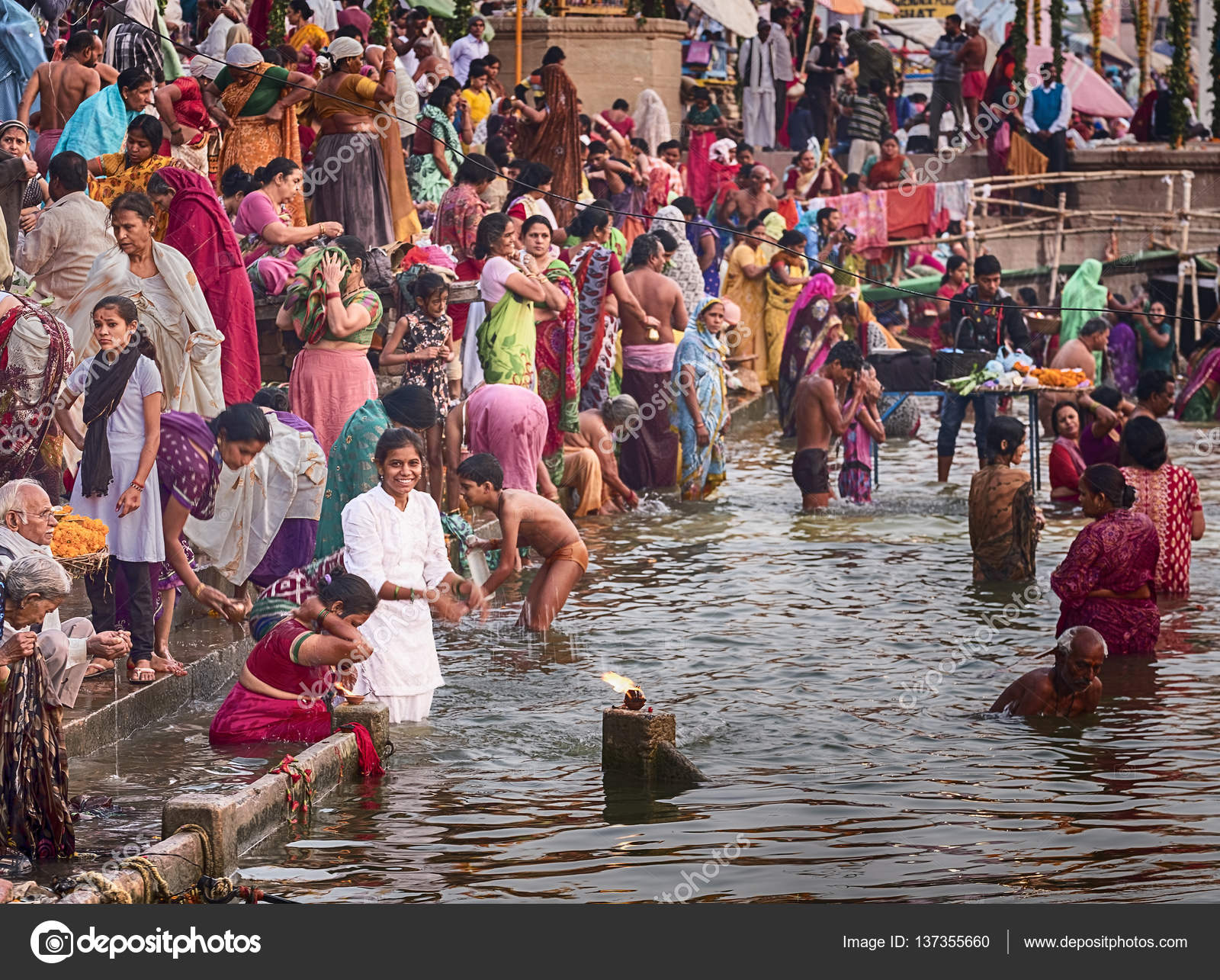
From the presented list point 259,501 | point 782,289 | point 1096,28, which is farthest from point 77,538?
point 1096,28

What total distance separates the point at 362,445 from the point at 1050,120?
1739cm

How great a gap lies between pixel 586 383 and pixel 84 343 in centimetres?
499

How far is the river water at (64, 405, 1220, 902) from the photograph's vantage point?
626cm

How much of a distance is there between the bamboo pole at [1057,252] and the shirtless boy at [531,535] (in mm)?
14634

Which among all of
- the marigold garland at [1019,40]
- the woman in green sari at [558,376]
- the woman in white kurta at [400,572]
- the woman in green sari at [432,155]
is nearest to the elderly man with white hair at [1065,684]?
the woman in white kurta at [400,572]

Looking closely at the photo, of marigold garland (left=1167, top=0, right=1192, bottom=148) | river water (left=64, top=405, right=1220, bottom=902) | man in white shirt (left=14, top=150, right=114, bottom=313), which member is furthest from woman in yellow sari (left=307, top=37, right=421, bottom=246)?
marigold garland (left=1167, top=0, right=1192, bottom=148)

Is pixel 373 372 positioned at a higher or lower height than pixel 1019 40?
lower

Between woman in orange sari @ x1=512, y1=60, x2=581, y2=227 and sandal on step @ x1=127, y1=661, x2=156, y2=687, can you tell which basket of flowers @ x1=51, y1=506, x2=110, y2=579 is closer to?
sandal on step @ x1=127, y1=661, x2=156, y2=687

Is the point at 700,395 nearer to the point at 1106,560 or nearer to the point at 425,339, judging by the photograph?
the point at 425,339

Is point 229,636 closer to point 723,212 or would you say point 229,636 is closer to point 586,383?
point 586,383

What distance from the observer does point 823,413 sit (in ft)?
44.0

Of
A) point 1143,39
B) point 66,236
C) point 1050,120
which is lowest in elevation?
point 66,236

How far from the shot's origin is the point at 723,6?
2405 centimetres

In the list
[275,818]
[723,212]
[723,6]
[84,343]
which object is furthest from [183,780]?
[723,6]
